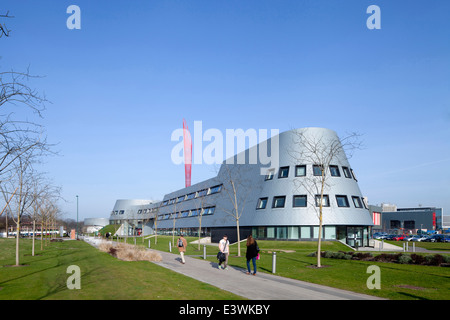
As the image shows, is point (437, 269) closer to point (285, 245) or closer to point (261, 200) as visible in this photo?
point (285, 245)

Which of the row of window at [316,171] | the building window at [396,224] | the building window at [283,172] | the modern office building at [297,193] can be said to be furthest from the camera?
the building window at [396,224]

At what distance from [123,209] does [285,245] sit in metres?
97.3

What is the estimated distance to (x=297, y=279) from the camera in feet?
52.9

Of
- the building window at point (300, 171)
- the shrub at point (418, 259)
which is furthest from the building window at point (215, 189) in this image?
the shrub at point (418, 259)

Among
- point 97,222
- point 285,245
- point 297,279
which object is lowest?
point 97,222

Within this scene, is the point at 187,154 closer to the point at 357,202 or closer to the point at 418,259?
the point at 357,202

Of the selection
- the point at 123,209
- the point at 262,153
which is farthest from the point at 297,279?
the point at 123,209

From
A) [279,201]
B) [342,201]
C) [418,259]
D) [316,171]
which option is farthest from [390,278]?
[279,201]

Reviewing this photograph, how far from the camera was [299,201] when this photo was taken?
4244 cm

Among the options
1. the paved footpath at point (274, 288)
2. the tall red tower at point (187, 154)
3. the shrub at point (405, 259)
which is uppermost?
the tall red tower at point (187, 154)

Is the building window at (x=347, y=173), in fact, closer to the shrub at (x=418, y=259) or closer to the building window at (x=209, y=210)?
the shrub at (x=418, y=259)

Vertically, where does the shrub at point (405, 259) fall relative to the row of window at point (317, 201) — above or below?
below

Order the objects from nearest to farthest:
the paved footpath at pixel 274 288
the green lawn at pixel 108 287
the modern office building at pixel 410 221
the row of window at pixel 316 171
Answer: the green lawn at pixel 108 287 → the paved footpath at pixel 274 288 → the row of window at pixel 316 171 → the modern office building at pixel 410 221

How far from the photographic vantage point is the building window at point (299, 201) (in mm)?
42156
